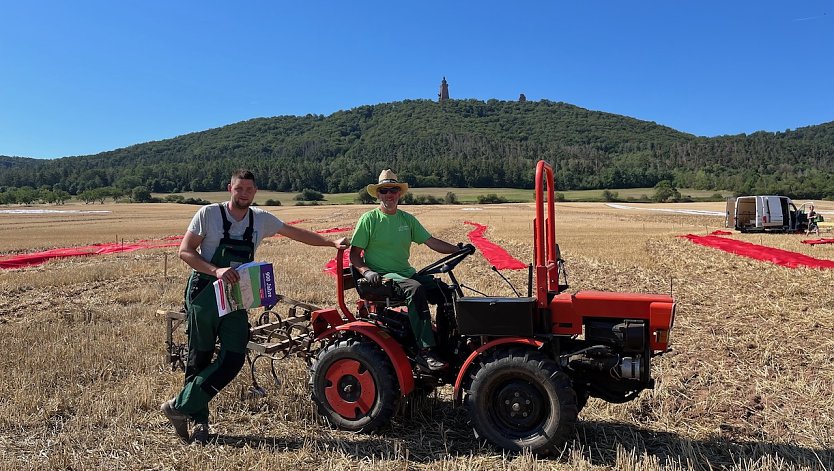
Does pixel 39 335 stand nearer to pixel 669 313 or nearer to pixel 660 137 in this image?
pixel 669 313

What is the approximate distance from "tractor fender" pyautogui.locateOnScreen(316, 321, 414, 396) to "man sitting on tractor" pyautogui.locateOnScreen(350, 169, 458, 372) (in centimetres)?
14

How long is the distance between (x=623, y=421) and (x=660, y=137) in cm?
16878

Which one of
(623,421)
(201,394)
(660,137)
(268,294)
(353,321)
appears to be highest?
(660,137)

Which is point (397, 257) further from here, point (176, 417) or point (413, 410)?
point (176, 417)

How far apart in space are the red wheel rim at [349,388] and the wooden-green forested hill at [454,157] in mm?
86464

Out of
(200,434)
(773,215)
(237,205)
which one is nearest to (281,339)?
(200,434)

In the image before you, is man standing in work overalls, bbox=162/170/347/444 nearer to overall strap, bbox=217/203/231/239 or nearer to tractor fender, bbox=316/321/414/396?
overall strap, bbox=217/203/231/239

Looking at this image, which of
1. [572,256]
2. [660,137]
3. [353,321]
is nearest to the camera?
[353,321]

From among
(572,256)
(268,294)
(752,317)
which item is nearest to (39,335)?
(268,294)

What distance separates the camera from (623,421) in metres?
4.43

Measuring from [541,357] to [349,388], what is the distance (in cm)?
146

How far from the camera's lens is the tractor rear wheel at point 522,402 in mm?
3619

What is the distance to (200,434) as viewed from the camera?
4.07 meters

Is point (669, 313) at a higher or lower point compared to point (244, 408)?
higher
